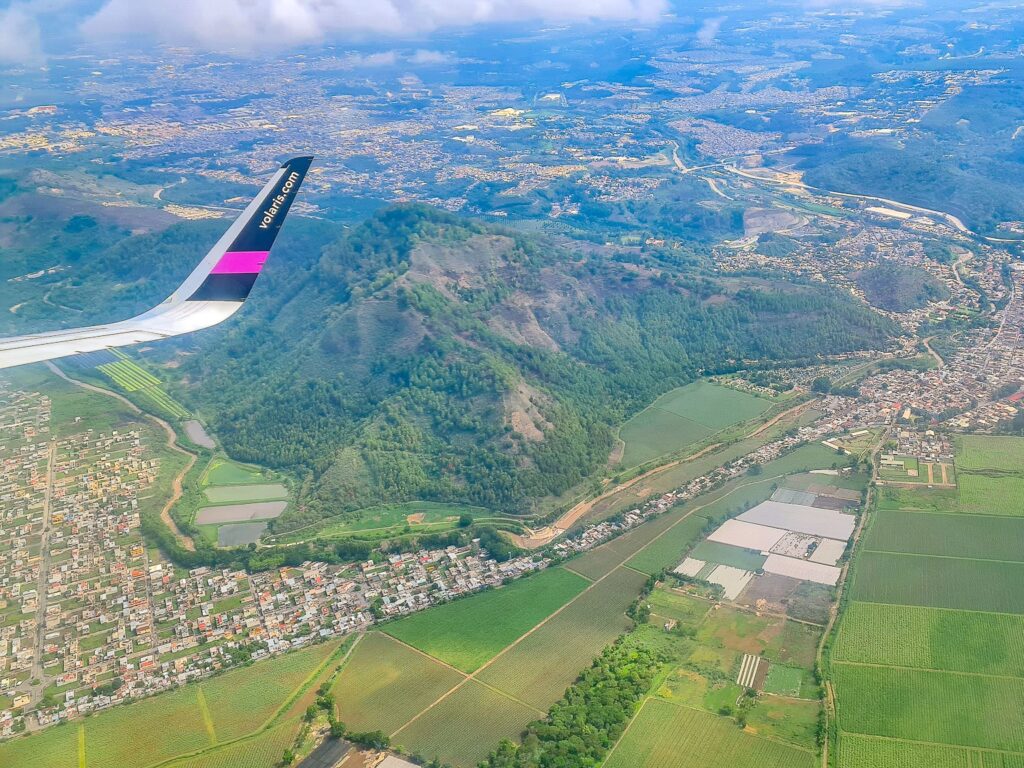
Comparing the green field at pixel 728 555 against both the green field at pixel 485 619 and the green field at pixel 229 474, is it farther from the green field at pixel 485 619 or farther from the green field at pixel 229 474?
the green field at pixel 229 474

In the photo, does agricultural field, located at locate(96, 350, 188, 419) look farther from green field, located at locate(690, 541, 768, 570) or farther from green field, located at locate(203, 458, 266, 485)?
green field, located at locate(690, 541, 768, 570)

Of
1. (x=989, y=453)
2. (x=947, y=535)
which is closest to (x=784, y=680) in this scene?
(x=947, y=535)

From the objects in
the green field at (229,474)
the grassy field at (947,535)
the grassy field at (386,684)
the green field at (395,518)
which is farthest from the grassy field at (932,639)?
the green field at (229,474)

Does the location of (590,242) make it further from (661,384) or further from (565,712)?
(565,712)

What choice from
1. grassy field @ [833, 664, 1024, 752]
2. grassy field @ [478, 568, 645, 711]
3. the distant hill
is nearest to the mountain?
the distant hill

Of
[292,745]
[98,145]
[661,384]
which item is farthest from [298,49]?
[292,745]

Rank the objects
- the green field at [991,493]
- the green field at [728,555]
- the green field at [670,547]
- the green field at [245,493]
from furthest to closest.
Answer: the green field at [245,493] < the green field at [991,493] < the green field at [670,547] < the green field at [728,555]

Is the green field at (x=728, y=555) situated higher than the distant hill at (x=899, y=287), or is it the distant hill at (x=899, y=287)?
the distant hill at (x=899, y=287)
